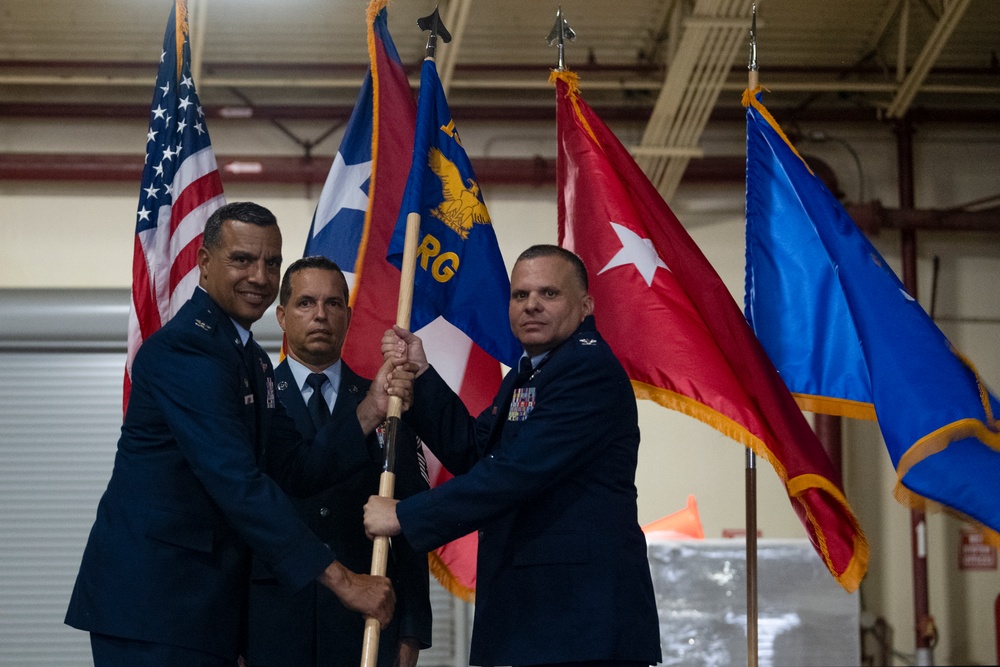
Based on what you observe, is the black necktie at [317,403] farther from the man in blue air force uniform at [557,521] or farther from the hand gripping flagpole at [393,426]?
the man in blue air force uniform at [557,521]

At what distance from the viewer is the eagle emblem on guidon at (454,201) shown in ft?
12.0

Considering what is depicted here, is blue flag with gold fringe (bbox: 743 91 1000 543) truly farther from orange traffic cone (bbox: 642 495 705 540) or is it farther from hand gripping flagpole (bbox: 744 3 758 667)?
orange traffic cone (bbox: 642 495 705 540)

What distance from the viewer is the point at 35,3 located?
283 inches

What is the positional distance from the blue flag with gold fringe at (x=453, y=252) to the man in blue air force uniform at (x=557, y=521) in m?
0.77

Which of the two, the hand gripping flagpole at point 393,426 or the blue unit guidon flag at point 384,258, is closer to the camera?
the hand gripping flagpole at point 393,426

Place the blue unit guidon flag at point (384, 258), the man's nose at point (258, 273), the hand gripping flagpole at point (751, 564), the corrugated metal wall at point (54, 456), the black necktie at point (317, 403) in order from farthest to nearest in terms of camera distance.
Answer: the corrugated metal wall at point (54, 456)
the blue unit guidon flag at point (384, 258)
the hand gripping flagpole at point (751, 564)
the black necktie at point (317, 403)
the man's nose at point (258, 273)

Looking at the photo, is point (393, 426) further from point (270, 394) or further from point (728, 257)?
point (728, 257)

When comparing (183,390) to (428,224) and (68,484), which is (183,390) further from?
(68,484)

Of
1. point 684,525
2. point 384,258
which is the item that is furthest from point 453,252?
point 684,525

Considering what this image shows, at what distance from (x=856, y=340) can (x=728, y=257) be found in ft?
14.4

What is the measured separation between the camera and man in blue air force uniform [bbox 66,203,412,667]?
2.50m

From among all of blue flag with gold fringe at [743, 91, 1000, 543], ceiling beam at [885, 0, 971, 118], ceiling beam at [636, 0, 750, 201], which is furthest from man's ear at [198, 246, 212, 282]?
ceiling beam at [885, 0, 971, 118]

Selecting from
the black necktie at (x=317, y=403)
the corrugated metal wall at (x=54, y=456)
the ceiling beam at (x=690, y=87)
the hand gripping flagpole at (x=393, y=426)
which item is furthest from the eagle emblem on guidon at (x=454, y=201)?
the ceiling beam at (x=690, y=87)

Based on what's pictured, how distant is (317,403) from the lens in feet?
10.8
